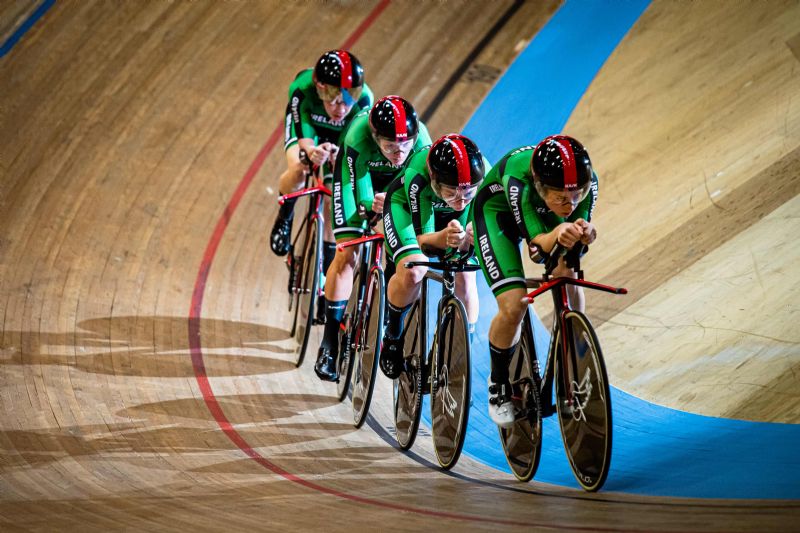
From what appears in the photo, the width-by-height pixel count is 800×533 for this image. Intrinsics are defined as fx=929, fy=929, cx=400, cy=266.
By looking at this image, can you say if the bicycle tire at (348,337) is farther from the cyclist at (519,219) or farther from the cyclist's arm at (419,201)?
the cyclist at (519,219)

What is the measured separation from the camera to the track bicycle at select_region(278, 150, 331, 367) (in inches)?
206

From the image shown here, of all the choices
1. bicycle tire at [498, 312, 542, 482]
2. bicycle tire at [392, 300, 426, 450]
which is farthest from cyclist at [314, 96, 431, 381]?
bicycle tire at [498, 312, 542, 482]

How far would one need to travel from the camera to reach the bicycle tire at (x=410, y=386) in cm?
416

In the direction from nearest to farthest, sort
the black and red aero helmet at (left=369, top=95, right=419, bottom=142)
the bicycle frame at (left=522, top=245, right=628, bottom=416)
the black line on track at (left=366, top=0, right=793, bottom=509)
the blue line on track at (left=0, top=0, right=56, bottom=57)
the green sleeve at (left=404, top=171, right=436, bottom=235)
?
the black line on track at (left=366, top=0, right=793, bottom=509) < the bicycle frame at (left=522, top=245, right=628, bottom=416) < the green sleeve at (left=404, top=171, right=436, bottom=235) < the black and red aero helmet at (left=369, top=95, right=419, bottom=142) < the blue line on track at (left=0, top=0, right=56, bottom=57)

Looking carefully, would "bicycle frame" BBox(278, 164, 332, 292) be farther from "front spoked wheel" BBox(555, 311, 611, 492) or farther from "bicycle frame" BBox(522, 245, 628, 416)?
"front spoked wheel" BBox(555, 311, 611, 492)

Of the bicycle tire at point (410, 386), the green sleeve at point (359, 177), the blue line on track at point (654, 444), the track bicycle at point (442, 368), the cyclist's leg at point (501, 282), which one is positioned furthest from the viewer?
the green sleeve at point (359, 177)

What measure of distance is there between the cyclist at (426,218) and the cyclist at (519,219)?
0.11m

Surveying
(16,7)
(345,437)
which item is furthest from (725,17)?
(16,7)

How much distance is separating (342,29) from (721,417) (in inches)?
210

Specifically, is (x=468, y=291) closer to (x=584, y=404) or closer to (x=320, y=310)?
(x=584, y=404)

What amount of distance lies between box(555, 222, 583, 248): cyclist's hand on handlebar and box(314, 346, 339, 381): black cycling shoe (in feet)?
6.48

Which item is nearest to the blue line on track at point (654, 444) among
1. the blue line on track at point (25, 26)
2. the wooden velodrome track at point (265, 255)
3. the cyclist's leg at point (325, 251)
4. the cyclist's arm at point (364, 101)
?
the wooden velodrome track at point (265, 255)

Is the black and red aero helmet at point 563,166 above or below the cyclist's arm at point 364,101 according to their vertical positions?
below

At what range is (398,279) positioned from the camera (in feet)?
13.4
